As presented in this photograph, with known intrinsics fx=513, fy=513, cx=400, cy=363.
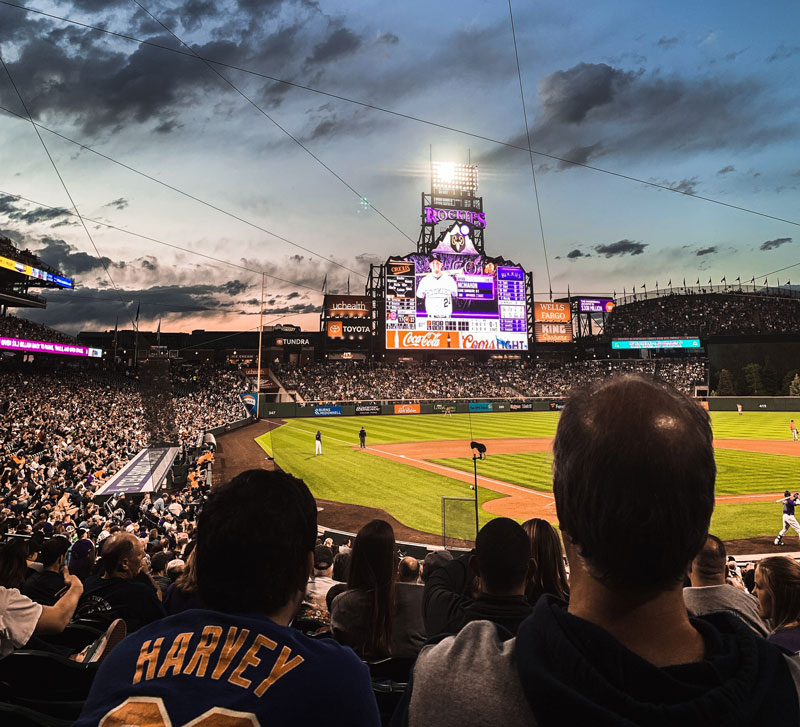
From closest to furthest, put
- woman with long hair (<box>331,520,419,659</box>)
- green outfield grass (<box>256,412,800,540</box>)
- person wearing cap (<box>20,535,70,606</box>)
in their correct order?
woman with long hair (<box>331,520,419,659</box>), person wearing cap (<box>20,535,70,606</box>), green outfield grass (<box>256,412,800,540</box>)

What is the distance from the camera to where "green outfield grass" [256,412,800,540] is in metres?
17.7

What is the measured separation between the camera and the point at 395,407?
55.8m

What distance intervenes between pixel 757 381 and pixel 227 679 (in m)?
79.0

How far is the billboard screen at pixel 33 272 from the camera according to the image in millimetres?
37969

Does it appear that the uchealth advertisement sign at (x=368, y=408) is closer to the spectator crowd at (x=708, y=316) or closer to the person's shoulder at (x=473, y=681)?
the spectator crowd at (x=708, y=316)

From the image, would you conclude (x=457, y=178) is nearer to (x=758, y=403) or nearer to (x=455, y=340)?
(x=455, y=340)

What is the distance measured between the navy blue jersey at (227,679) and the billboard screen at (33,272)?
151 feet

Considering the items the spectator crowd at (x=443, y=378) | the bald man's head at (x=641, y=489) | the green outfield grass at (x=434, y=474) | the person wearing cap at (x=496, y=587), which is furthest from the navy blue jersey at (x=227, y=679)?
the spectator crowd at (x=443, y=378)

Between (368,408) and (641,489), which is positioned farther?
(368,408)

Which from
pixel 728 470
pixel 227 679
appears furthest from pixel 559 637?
pixel 728 470

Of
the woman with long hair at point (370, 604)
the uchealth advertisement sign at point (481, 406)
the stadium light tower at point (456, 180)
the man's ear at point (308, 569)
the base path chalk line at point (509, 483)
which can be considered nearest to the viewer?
the man's ear at point (308, 569)

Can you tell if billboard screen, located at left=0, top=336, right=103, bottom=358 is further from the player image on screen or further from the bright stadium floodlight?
the bright stadium floodlight

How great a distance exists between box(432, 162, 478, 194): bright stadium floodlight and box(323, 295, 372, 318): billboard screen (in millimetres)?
19153

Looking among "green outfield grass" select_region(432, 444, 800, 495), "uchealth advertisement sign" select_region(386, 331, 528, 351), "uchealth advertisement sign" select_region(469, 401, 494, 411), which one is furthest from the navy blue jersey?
"uchealth advertisement sign" select_region(386, 331, 528, 351)
